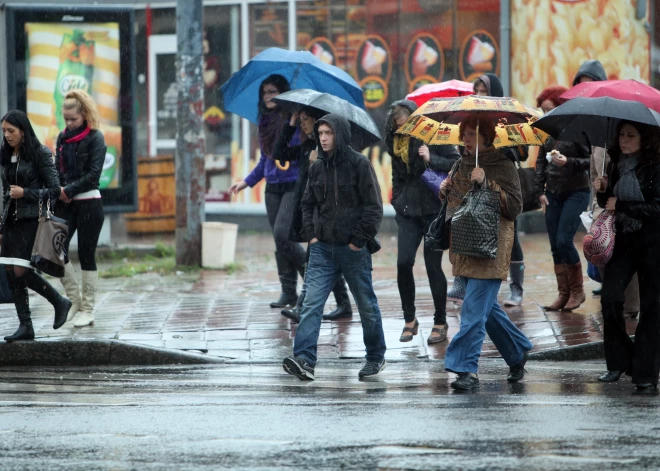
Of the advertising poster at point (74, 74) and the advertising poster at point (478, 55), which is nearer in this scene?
the advertising poster at point (74, 74)

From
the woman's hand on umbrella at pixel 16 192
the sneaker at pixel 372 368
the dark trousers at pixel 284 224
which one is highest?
the woman's hand on umbrella at pixel 16 192

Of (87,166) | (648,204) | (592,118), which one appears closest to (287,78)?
(87,166)

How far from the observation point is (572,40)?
51.8ft

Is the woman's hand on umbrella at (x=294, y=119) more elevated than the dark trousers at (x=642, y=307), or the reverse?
the woman's hand on umbrella at (x=294, y=119)

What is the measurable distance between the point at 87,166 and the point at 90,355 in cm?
166

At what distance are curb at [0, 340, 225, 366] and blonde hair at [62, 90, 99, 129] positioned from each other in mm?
1892

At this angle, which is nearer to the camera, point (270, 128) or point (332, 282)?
point (332, 282)

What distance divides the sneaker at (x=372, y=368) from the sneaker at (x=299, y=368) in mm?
360

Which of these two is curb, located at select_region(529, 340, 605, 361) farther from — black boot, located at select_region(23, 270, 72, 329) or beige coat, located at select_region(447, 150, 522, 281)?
black boot, located at select_region(23, 270, 72, 329)

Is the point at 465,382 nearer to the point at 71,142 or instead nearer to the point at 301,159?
the point at 301,159

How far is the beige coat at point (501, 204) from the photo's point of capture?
7.34 m

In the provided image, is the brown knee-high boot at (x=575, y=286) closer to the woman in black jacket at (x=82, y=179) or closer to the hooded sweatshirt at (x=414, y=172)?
the hooded sweatshirt at (x=414, y=172)

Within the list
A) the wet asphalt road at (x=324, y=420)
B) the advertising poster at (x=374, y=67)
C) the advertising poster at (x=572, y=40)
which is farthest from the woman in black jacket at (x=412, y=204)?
the advertising poster at (x=374, y=67)

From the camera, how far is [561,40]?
622 inches
